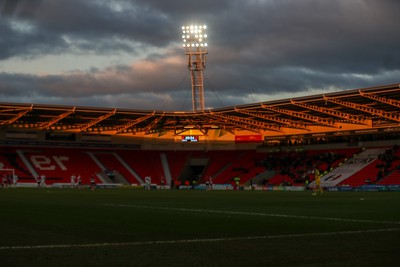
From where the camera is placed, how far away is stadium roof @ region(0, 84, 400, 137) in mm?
58406

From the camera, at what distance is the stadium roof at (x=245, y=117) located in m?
58.4

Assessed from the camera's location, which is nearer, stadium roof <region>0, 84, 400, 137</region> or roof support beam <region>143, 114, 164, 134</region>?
stadium roof <region>0, 84, 400, 137</region>

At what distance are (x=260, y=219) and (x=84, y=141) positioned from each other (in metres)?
67.9

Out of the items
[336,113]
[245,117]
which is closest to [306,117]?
[336,113]

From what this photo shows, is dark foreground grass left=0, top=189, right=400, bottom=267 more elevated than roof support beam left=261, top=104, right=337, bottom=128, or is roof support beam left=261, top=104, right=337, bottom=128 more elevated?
roof support beam left=261, top=104, right=337, bottom=128

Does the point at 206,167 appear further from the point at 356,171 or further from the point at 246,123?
the point at 356,171

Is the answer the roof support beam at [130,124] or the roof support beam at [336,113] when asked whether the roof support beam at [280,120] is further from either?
the roof support beam at [130,124]

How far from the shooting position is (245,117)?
72.9 metres

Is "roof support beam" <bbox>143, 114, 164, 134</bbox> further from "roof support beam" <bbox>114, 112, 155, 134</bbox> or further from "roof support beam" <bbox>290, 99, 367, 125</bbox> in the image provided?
"roof support beam" <bbox>290, 99, 367, 125</bbox>

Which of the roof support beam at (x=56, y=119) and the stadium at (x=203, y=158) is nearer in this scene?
the stadium at (x=203, y=158)

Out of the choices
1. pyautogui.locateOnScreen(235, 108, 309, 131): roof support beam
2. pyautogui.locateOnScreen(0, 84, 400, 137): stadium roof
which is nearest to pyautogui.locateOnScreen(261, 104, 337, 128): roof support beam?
pyautogui.locateOnScreen(0, 84, 400, 137): stadium roof

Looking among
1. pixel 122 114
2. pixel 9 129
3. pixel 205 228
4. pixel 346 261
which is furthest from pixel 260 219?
pixel 9 129

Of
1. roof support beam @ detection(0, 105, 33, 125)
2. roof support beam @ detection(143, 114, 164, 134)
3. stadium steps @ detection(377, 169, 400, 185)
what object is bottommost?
stadium steps @ detection(377, 169, 400, 185)

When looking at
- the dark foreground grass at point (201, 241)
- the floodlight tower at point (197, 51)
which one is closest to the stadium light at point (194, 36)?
the floodlight tower at point (197, 51)
